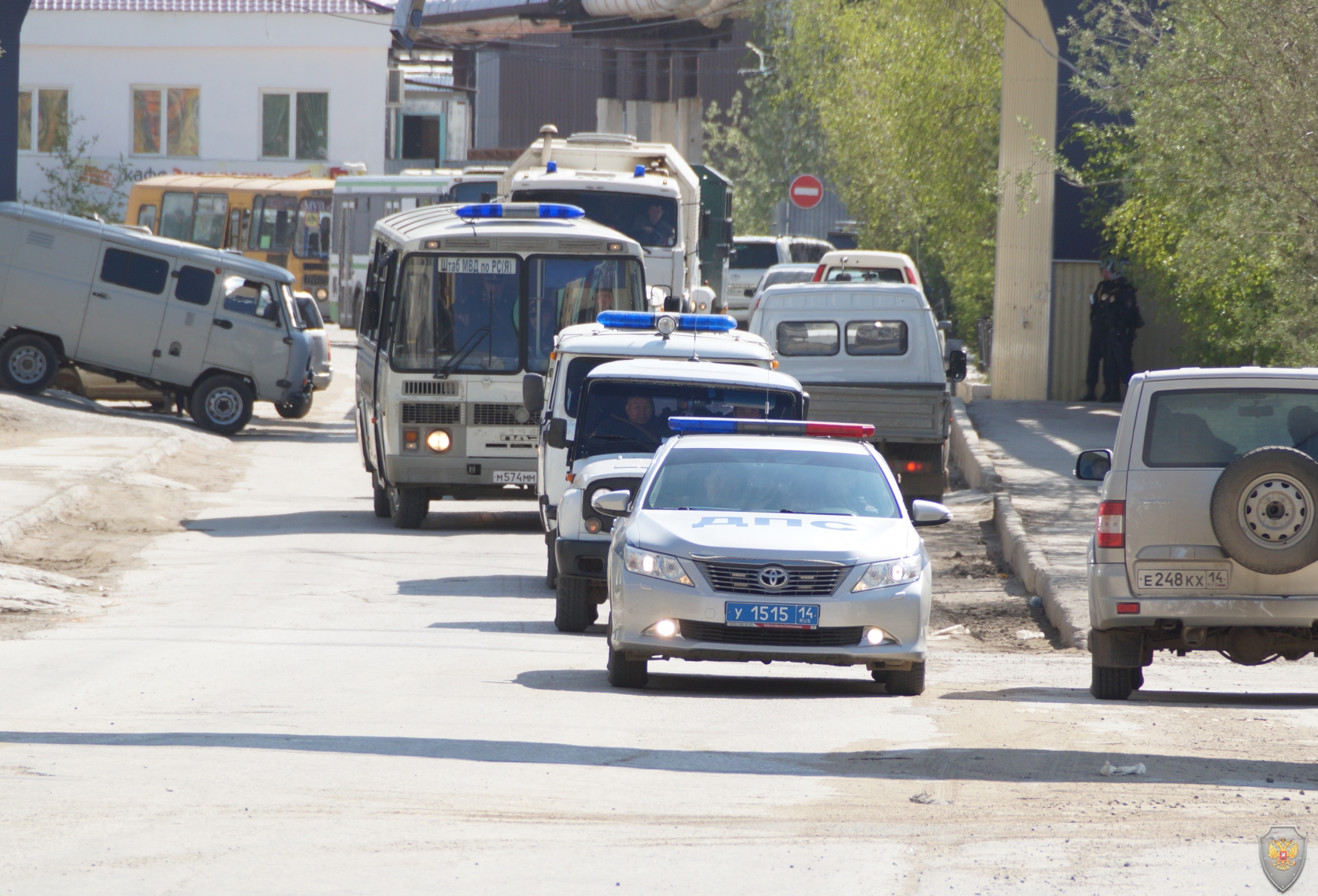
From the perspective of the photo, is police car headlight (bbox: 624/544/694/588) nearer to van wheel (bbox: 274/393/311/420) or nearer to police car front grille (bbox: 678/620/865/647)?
police car front grille (bbox: 678/620/865/647)

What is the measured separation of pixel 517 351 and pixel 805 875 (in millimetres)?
12056

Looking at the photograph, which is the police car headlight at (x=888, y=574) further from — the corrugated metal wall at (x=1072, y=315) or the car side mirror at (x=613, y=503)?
the corrugated metal wall at (x=1072, y=315)

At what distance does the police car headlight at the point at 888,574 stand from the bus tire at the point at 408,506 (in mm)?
9118

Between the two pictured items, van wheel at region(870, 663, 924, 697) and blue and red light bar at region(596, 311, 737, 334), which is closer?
Result: van wheel at region(870, 663, 924, 697)

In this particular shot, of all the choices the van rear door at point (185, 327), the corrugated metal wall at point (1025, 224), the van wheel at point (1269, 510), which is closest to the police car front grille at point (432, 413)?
the van wheel at point (1269, 510)

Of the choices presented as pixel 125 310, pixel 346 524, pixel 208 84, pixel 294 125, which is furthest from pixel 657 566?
pixel 208 84

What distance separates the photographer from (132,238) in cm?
2747

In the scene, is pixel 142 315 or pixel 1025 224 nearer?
pixel 142 315

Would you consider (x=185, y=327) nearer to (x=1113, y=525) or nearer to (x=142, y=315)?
(x=142, y=315)

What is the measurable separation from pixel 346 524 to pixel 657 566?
9683mm

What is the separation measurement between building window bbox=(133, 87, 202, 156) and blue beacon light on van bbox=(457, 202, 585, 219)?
41.7m

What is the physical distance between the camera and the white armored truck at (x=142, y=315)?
27062 mm

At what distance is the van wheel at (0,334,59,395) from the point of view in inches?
1069

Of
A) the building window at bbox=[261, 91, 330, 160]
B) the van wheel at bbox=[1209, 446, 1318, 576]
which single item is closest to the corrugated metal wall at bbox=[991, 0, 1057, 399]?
the van wheel at bbox=[1209, 446, 1318, 576]
